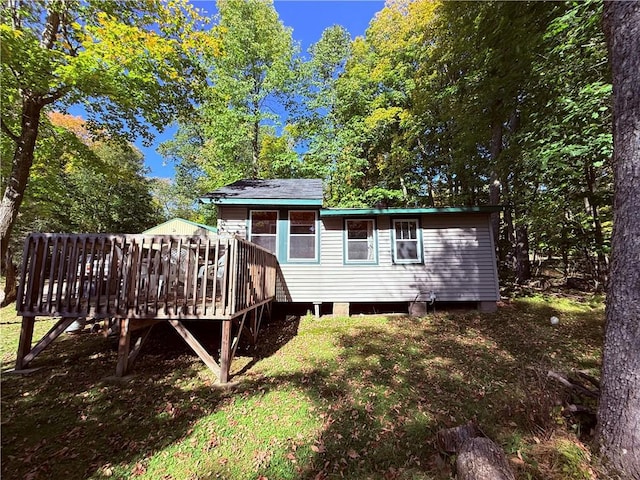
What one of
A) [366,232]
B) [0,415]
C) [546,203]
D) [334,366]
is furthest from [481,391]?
[546,203]

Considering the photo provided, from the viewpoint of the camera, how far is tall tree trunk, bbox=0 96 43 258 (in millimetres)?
7848

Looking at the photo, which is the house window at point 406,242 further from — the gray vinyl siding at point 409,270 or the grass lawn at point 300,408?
the grass lawn at point 300,408

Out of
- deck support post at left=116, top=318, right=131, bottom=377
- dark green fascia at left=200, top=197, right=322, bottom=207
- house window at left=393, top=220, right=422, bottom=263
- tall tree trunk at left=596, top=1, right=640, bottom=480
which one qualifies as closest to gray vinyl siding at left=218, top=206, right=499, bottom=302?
house window at left=393, top=220, right=422, bottom=263

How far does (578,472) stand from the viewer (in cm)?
232

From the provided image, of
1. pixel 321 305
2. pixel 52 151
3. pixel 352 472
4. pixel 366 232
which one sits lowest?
pixel 352 472

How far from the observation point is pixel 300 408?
3666 mm

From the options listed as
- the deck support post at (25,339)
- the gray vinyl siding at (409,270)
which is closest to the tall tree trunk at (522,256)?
the gray vinyl siding at (409,270)

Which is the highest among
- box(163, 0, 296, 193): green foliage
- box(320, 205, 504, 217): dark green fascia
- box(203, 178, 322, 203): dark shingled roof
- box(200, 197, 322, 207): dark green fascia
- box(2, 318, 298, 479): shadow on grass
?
box(163, 0, 296, 193): green foliage

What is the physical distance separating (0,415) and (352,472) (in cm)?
414

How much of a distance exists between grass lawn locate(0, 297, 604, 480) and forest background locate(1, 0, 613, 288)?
495cm

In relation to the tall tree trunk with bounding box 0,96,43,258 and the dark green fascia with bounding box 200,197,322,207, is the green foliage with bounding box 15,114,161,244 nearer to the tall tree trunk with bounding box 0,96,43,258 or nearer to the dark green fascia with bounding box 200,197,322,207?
the tall tree trunk with bounding box 0,96,43,258

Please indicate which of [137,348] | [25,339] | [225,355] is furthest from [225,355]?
[25,339]

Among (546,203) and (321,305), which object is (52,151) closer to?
(321,305)

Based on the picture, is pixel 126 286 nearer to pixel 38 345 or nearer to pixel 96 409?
pixel 96 409
